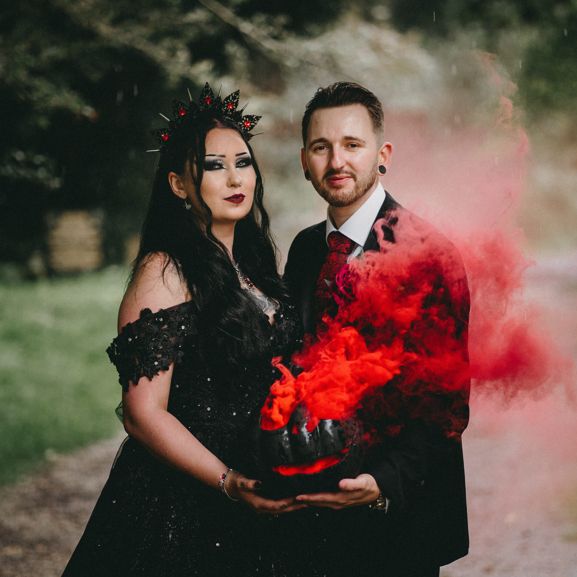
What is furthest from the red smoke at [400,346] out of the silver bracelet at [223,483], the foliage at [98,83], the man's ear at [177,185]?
the foliage at [98,83]

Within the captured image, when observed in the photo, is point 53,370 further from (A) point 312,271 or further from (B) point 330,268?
(B) point 330,268

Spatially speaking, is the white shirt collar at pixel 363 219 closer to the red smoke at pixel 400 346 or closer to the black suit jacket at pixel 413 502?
the black suit jacket at pixel 413 502

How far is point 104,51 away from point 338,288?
312 inches

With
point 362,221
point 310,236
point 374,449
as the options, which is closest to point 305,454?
point 374,449

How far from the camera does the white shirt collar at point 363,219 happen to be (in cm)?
330

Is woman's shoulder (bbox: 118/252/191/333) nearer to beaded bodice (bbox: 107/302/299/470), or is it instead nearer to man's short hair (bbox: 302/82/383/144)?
beaded bodice (bbox: 107/302/299/470)

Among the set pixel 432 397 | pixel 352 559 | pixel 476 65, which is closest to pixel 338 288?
pixel 432 397

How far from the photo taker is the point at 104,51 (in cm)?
972

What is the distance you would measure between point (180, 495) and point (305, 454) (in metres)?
0.87

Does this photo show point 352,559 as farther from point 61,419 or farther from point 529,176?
point 529,176

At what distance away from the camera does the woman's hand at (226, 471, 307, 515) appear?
2.47 m

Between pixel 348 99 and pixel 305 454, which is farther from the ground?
pixel 348 99

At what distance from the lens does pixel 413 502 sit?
2941 millimetres

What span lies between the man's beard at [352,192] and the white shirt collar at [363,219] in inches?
2.1
